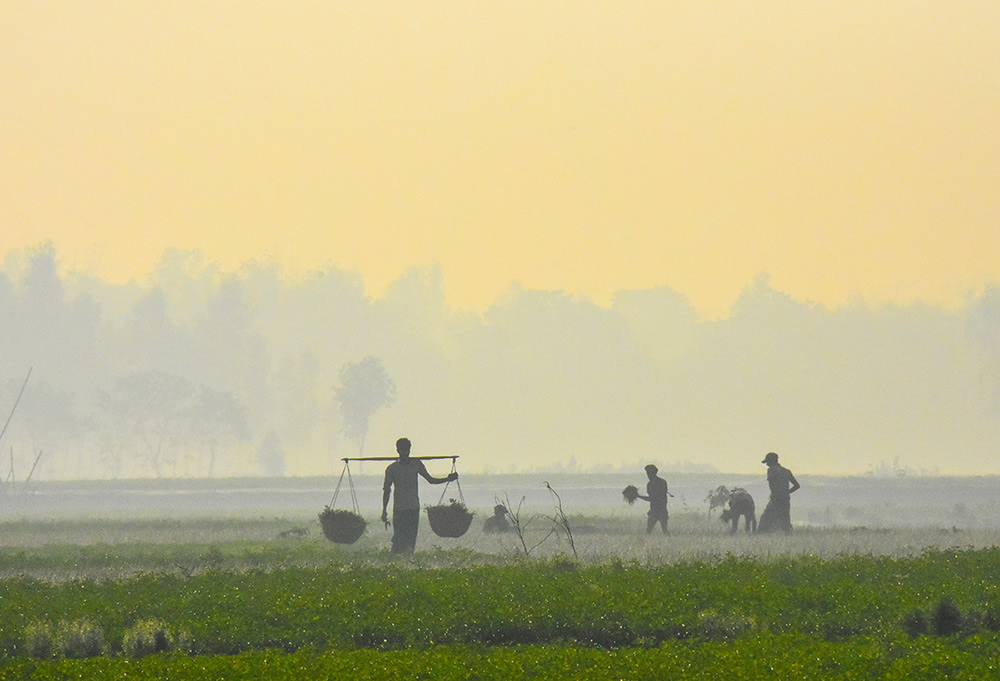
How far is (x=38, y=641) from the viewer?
22.1 meters

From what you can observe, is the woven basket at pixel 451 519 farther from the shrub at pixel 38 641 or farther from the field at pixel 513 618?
the shrub at pixel 38 641

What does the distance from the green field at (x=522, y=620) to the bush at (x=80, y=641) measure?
0.03 meters

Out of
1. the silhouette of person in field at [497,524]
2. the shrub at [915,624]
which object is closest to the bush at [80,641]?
the shrub at [915,624]

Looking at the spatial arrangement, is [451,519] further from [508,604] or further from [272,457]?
[272,457]

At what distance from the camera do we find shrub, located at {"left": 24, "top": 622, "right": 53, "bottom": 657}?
22.0 m

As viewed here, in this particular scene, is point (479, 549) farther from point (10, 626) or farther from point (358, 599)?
point (10, 626)

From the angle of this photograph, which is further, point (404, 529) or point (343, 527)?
point (343, 527)

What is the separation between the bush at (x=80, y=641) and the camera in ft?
73.3

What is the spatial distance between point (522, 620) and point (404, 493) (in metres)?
12.2

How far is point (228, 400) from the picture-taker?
7224 inches

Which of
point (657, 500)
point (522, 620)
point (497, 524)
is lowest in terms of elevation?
point (522, 620)

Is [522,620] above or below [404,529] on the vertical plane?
below

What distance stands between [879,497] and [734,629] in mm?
74798

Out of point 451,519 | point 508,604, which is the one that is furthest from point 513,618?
point 451,519
